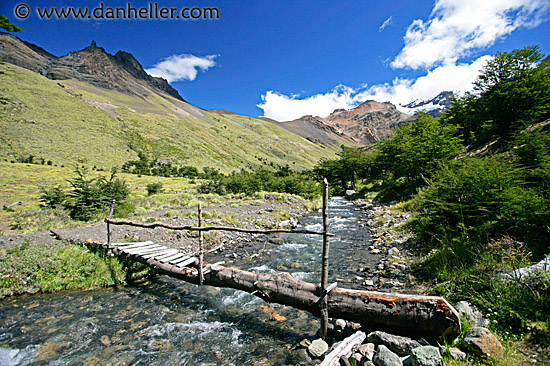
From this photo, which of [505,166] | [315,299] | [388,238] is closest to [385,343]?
[315,299]

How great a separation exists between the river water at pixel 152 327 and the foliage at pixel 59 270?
338 millimetres

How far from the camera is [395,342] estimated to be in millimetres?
4008

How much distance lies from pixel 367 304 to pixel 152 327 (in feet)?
17.2

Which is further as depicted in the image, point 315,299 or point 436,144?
point 436,144

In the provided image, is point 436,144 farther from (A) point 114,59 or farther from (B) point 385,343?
(A) point 114,59

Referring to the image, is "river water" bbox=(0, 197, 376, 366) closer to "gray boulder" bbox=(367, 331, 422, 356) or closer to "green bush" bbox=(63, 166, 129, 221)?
"gray boulder" bbox=(367, 331, 422, 356)

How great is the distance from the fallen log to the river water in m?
0.97

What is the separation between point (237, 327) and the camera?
567cm

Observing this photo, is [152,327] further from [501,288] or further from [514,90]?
[514,90]

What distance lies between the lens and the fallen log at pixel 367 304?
3928mm

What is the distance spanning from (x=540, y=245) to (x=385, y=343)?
438 centimetres

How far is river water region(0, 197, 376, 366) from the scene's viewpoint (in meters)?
4.57

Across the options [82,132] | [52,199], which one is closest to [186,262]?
[52,199]

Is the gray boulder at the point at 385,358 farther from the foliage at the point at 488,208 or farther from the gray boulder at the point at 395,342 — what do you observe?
the foliage at the point at 488,208
